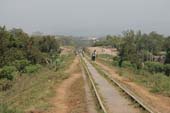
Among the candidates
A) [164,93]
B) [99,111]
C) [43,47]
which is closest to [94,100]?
[99,111]

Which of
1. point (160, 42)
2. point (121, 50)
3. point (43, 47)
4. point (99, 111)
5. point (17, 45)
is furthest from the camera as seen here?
point (160, 42)

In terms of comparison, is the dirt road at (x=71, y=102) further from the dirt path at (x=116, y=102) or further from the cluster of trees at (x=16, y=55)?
the cluster of trees at (x=16, y=55)

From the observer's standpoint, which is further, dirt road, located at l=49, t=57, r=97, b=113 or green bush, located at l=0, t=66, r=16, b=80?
green bush, located at l=0, t=66, r=16, b=80

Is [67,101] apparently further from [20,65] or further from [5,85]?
[20,65]

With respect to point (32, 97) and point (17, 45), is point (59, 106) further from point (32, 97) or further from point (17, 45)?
point (17, 45)

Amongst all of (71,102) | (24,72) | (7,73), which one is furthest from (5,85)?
(71,102)

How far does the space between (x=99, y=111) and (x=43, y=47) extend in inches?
2835

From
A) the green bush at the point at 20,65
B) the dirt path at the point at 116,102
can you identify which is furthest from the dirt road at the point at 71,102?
the green bush at the point at 20,65

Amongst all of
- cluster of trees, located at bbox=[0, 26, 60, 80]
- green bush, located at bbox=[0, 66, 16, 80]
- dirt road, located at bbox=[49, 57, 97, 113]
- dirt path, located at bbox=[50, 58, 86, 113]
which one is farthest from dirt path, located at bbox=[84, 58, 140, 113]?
cluster of trees, located at bbox=[0, 26, 60, 80]

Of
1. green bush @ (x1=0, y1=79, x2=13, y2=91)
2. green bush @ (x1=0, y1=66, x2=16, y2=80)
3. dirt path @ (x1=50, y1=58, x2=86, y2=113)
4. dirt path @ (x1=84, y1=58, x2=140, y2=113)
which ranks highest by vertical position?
dirt path @ (x1=84, y1=58, x2=140, y2=113)

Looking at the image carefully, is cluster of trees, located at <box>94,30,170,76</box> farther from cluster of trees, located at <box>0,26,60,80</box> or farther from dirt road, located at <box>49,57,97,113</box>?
dirt road, located at <box>49,57,97,113</box>

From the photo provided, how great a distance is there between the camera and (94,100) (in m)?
16.6

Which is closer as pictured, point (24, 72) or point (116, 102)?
point (116, 102)

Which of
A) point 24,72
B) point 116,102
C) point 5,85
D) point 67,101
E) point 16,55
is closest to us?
point 116,102
